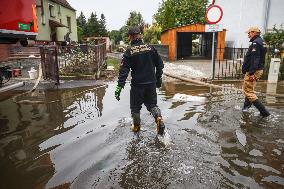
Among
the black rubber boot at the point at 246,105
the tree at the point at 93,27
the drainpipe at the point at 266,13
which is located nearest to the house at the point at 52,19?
the drainpipe at the point at 266,13

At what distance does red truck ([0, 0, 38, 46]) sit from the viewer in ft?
17.1

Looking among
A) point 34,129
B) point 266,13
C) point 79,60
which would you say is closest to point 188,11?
point 266,13

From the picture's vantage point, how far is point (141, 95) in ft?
17.8

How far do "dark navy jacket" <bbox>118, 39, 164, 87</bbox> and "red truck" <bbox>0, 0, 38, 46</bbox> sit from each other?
7.26 feet

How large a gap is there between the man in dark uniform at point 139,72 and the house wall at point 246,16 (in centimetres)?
1254

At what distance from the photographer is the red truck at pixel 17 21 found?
5227mm

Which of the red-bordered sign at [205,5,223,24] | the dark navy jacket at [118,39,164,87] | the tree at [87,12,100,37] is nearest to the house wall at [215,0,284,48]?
the red-bordered sign at [205,5,223,24]

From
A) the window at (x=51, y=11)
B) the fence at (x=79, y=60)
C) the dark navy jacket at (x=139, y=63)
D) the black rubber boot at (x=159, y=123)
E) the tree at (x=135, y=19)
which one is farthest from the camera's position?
the tree at (x=135, y=19)

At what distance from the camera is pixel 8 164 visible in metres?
4.41

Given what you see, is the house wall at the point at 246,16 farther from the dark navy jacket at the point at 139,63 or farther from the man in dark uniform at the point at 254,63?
the dark navy jacket at the point at 139,63

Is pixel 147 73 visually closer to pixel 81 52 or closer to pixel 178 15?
pixel 81 52

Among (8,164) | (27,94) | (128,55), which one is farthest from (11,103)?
(128,55)

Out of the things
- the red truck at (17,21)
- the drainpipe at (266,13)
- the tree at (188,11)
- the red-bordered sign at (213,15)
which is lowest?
the red truck at (17,21)

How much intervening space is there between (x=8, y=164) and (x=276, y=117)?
5.75 meters
